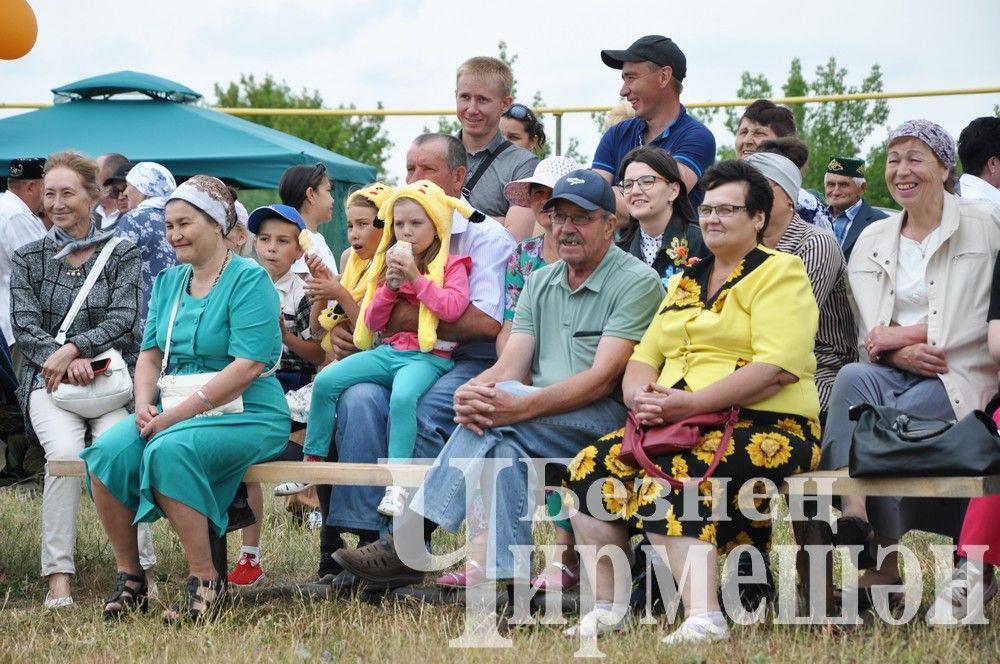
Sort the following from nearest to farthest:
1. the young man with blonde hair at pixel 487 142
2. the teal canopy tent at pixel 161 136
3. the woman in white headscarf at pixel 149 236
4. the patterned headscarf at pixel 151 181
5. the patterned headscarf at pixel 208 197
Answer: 1. the patterned headscarf at pixel 208 197
2. the young man with blonde hair at pixel 487 142
3. the woman in white headscarf at pixel 149 236
4. the patterned headscarf at pixel 151 181
5. the teal canopy tent at pixel 161 136

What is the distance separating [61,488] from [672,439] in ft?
9.12

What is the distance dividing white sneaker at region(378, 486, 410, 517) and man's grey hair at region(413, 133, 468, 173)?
1556 mm

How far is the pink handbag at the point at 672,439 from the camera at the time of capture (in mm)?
4395

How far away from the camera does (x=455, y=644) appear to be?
14.4 feet

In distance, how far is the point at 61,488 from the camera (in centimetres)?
560

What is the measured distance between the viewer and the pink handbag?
4395 mm

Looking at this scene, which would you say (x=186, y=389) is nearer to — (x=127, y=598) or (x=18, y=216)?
(x=127, y=598)

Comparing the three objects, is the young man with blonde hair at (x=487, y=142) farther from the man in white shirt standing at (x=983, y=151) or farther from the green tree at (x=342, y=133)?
the green tree at (x=342, y=133)

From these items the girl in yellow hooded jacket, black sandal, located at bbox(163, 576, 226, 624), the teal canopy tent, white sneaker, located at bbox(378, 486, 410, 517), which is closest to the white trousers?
black sandal, located at bbox(163, 576, 226, 624)

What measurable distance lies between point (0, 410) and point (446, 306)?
228 centimetres

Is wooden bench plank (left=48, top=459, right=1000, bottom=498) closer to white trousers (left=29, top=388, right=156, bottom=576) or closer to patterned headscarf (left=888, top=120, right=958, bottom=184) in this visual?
white trousers (left=29, top=388, right=156, bottom=576)

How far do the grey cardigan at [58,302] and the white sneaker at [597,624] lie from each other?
248cm

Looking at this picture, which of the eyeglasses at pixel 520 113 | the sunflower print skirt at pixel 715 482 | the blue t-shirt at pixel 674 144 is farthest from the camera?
the eyeglasses at pixel 520 113

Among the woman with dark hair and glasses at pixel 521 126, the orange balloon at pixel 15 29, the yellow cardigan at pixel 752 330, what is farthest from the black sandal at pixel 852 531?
the orange balloon at pixel 15 29
